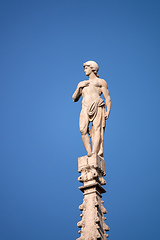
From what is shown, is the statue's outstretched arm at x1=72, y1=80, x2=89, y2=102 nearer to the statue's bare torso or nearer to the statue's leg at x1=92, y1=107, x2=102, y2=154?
the statue's bare torso

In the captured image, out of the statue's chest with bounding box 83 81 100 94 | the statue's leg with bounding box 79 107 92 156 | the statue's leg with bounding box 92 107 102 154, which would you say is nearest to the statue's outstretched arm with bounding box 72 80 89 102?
the statue's chest with bounding box 83 81 100 94

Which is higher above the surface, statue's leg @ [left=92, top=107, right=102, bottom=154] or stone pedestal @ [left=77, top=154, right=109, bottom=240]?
statue's leg @ [left=92, top=107, right=102, bottom=154]

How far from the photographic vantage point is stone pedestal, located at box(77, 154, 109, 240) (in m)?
13.4

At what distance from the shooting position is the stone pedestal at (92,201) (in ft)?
43.8

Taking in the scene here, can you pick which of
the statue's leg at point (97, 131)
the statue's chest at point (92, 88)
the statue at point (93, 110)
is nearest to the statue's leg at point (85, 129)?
the statue at point (93, 110)

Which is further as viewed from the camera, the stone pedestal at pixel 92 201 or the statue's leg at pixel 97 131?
the statue's leg at pixel 97 131

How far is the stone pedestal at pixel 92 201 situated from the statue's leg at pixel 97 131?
43 cm

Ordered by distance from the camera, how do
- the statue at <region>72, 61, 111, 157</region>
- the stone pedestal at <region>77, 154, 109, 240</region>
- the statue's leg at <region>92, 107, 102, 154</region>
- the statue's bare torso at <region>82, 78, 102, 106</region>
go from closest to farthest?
the stone pedestal at <region>77, 154, 109, 240</region>
the statue's leg at <region>92, 107, 102, 154</region>
the statue at <region>72, 61, 111, 157</region>
the statue's bare torso at <region>82, 78, 102, 106</region>

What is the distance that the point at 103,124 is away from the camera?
15.6 metres

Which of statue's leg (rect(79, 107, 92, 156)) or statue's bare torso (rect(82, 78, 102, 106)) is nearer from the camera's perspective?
statue's leg (rect(79, 107, 92, 156))

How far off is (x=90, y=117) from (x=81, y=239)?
4307 mm

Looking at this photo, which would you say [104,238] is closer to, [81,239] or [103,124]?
[81,239]

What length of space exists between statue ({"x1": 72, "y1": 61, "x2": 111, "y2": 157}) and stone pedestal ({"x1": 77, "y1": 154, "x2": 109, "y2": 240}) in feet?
1.40

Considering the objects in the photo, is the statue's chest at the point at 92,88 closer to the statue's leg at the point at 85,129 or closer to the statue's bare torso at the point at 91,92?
the statue's bare torso at the point at 91,92
